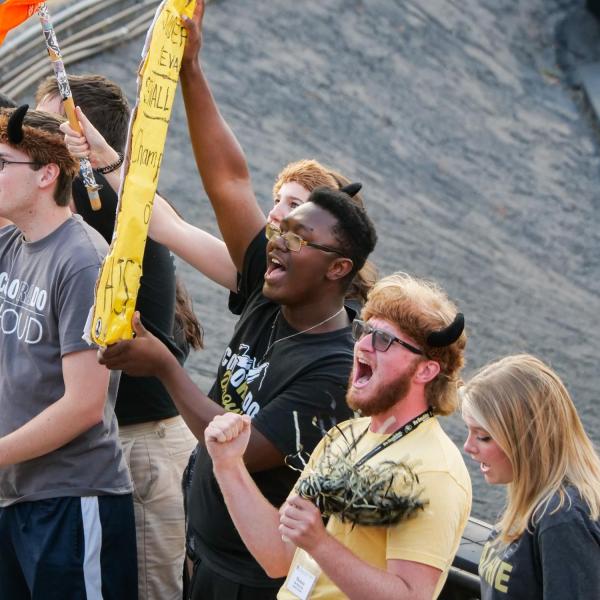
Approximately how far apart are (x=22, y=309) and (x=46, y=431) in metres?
0.40

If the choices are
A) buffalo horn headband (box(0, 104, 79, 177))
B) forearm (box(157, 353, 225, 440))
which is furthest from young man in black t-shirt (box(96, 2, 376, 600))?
buffalo horn headband (box(0, 104, 79, 177))

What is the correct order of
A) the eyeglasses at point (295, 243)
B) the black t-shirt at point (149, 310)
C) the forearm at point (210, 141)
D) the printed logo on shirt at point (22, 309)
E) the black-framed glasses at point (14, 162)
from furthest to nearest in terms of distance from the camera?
the black t-shirt at point (149, 310) → the black-framed glasses at point (14, 162) → the printed logo on shirt at point (22, 309) → the forearm at point (210, 141) → the eyeglasses at point (295, 243)

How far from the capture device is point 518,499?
269cm

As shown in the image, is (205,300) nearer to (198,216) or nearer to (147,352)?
(198,216)

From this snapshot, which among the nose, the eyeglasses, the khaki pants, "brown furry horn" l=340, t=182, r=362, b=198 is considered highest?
"brown furry horn" l=340, t=182, r=362, b=198

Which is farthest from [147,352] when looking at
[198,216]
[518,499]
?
[198,216]

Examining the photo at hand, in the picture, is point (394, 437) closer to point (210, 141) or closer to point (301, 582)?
point (301, 582)

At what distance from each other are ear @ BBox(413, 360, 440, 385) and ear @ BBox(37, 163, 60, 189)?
1447 mm

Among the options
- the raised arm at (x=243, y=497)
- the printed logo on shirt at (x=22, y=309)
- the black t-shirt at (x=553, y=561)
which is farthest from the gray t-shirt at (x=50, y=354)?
the black t-shirt at (x=553, y=561)

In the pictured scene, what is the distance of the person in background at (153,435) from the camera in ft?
12.9

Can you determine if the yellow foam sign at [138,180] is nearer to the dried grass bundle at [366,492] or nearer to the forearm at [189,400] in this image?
the forearm at [189,400]

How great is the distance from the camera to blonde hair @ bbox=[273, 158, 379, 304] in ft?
11.8

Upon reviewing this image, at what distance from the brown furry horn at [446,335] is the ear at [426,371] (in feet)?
0.16

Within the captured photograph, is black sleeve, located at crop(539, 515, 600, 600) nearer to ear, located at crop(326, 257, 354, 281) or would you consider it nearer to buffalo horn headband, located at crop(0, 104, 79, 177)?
ear, located at crop(326, 257, 354, 281)
